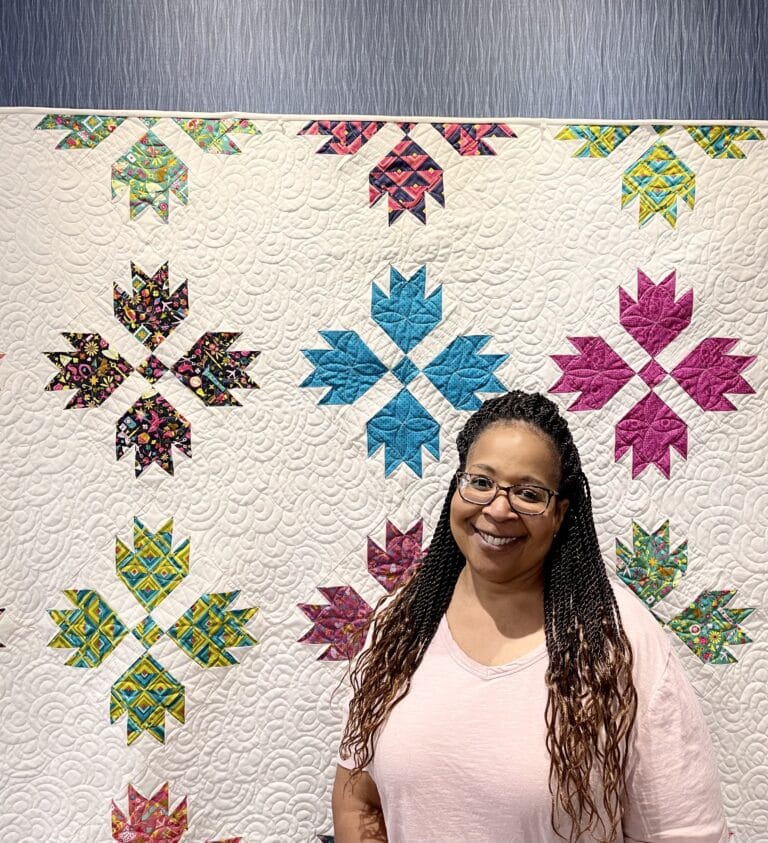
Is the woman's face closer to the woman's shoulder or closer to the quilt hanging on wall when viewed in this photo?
the woman's shoulder

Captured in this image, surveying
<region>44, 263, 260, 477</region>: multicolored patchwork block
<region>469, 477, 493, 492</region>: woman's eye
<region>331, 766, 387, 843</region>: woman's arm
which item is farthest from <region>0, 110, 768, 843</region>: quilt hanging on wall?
<region>469, 477, 493, 492</region>: woman's eye

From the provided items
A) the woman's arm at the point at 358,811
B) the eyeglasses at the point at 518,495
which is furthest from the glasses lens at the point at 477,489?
the woman's arm at the point at 358,811

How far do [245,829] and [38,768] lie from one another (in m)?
0.40

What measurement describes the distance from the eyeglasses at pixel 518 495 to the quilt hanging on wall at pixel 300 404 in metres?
0.36

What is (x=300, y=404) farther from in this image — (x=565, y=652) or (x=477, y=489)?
(x=565, y=652)

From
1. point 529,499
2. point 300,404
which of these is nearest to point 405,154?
point 300,404

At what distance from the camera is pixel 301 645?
160 centimetres

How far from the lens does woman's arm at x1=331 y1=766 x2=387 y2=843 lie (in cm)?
134

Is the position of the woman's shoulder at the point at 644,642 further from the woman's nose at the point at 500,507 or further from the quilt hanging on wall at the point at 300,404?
the quilt hanging on wall at the point at 300,404

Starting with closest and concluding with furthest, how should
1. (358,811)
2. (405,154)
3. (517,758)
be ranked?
(517,758)
(358,811)
(405,154)

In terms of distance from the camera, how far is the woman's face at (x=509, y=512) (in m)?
1.22

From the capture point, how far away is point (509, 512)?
1.20 m

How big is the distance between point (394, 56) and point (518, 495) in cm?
88

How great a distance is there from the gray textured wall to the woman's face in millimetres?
703
